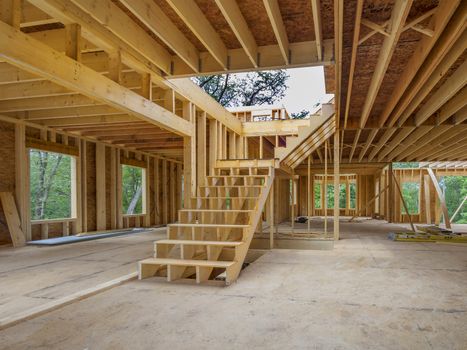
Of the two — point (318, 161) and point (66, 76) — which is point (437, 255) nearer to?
point (66, 76)

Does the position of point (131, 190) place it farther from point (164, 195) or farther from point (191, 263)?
point (191, 263)

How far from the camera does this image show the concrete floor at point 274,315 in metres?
2.36

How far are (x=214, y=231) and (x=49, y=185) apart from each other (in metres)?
15.8

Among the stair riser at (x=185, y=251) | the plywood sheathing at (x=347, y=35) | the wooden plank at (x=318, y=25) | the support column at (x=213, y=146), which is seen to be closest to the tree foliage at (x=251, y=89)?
the support column at (x=213, y=146)

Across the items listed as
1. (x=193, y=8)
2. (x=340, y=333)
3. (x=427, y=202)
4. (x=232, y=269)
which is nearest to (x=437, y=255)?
(x=232, y=269)

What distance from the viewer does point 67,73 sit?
350 centimetres

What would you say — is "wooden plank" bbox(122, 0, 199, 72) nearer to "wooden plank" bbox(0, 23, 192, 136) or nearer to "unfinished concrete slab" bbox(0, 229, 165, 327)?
"wooden plank" bbox(0, 23, 192, 136)

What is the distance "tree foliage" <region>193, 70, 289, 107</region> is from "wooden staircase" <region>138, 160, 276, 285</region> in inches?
622

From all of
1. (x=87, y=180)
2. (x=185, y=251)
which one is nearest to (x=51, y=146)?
(x=87, y=180)

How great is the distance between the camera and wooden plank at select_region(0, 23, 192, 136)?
2910mm

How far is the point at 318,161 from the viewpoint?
13336 mm

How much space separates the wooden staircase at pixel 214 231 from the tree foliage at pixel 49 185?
45.2 ft

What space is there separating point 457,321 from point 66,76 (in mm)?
4020

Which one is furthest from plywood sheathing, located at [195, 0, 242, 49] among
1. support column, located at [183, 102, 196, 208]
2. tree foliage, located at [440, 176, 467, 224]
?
tree foliage, located at [440, 176, 467, 224]
